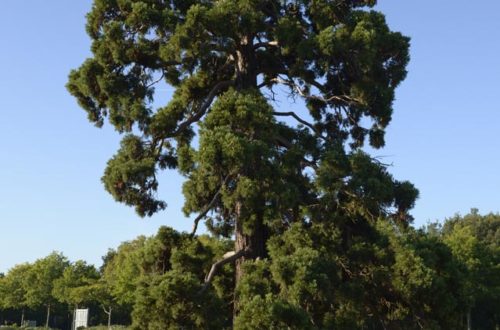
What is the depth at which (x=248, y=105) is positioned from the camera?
12828mm

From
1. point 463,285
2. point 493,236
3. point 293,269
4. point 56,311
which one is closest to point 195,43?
point 293,269

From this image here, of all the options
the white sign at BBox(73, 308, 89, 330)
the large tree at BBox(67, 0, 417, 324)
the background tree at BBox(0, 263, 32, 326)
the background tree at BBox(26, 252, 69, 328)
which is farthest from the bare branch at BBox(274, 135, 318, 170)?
the background tree at BBox(0, 263, 32, 326)

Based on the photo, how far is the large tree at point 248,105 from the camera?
12.7 m

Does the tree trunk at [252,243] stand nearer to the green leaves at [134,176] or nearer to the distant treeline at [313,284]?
the distant treeline at [313,284]

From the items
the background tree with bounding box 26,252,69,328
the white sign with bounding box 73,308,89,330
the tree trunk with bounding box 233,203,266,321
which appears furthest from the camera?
the background tree with bounding box 26,252,69,328

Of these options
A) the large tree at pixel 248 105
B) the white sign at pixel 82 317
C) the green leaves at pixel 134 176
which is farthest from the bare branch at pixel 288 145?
the white sign at pixel 82 317

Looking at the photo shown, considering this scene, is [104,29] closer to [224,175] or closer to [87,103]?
[87,103]

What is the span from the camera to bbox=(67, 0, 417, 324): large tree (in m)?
12.7

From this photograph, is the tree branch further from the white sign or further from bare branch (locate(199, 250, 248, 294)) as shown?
the white sign

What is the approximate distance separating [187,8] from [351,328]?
8612 mm

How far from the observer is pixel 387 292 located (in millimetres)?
14062

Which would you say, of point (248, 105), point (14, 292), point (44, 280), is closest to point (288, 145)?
point (248, 105)

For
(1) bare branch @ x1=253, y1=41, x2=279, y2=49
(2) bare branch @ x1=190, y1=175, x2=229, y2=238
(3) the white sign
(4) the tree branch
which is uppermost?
(1) bare branch @ x1=253, y1=41, x2=279, y2=49

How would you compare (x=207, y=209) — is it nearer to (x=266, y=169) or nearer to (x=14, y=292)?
(x=266, y=169)
